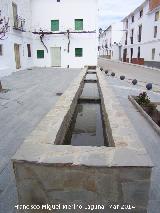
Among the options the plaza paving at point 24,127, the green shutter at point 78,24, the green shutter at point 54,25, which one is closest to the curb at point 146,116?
the plaza paving at point 24,127

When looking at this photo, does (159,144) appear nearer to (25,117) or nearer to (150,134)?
(150,134)

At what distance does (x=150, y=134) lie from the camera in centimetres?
538

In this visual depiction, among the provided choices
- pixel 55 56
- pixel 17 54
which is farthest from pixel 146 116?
pixel 55 56

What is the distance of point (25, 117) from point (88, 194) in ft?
14.2

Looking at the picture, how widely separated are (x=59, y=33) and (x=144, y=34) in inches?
575

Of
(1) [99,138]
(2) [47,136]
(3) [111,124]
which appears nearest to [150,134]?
(1) [99,138]

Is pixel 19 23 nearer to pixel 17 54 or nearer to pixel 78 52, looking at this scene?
pixel 17 54

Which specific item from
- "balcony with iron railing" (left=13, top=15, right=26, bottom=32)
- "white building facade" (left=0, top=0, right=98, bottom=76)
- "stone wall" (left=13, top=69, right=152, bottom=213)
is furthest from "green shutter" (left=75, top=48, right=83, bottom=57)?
"stone wall" (left=13, top=69, right=152, bottom=213)

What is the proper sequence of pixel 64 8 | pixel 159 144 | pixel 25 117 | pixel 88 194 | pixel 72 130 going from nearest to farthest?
pixel 88 194, pixel 159 144, pixel 72 130, pixel 25 117, pixel 64 8

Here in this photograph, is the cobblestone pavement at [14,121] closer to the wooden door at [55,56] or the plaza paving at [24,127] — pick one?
the plaza paving at [24,127]

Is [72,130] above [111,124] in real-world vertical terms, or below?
below

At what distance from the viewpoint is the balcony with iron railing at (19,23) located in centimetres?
1863

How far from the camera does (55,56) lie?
79.3 feet

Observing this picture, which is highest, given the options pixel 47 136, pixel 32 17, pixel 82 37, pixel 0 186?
pixel 32 17
